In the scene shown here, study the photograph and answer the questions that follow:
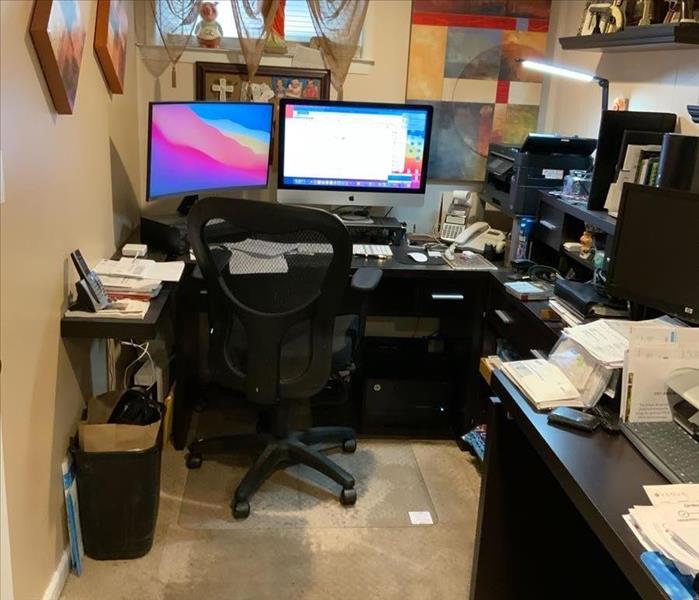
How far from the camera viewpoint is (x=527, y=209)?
280 cm

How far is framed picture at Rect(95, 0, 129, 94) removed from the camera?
2299 millimetres

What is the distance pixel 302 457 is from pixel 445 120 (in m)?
1.66

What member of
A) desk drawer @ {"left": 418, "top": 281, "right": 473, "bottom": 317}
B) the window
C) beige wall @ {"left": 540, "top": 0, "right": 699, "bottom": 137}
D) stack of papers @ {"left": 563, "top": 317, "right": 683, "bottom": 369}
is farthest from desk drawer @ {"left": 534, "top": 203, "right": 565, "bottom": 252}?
the window

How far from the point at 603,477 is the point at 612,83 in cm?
195

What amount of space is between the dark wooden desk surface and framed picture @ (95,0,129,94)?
1720 millimetres

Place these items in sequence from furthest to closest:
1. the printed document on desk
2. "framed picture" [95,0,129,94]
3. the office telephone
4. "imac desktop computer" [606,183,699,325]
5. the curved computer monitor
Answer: the office telephone → the curved computer monitor → "framed picture" [95,0,129,94] → "imac desktop computer" [606,183,699,325] → the printed document on desk

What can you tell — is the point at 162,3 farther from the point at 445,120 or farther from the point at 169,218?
the point at 445,120

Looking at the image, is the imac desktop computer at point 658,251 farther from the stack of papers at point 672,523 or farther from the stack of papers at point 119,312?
the stack of papers at point 119,312

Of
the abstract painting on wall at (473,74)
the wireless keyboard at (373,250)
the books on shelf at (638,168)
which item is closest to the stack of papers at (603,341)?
the books on shelf at (638,168)

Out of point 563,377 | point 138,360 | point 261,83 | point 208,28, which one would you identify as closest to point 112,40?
point 208,28

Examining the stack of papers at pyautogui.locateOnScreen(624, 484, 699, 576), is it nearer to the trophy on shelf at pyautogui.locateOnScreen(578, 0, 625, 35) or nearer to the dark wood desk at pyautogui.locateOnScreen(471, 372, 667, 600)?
the dark wood desk at pyautogui.locateOnScreen(471, 372, 667, 600)

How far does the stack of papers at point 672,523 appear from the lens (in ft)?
3.65

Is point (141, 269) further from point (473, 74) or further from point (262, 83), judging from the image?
point (473, 74)

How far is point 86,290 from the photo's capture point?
204 cm
